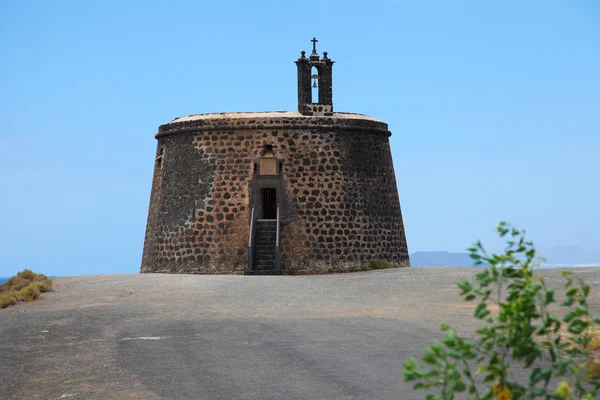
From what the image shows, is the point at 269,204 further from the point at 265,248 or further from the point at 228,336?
the point at 228,336

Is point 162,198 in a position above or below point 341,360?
above

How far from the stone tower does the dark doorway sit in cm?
3

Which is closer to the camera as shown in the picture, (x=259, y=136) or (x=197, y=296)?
(x=197, y=296)

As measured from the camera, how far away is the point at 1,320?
621 inches

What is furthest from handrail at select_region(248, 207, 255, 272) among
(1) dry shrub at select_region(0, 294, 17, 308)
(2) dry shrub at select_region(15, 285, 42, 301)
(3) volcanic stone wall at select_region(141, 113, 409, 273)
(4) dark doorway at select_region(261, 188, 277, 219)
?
(1) dry shrub at select_region(0, 294, 17, 308)

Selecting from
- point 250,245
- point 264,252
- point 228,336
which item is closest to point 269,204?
point 264,252

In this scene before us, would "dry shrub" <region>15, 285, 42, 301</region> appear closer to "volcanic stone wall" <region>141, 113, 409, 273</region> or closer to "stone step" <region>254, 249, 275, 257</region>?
"volcanic stone wall" <region>141, 113, 409, 273</region>

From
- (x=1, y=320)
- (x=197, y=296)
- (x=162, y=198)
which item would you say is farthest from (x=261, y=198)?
(x=1, y=320)

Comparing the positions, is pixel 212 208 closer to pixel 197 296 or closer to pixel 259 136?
pixel 259 136

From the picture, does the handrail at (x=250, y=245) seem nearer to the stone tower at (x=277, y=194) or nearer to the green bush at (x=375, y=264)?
the stone tower at (x=277, y=194)

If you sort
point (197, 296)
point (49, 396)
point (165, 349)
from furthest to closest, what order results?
1. point (197, 296)
2. point (165, 349)
3. point (49, 396)

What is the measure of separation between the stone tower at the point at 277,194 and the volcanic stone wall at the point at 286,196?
0.03 metres

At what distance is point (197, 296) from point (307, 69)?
448 inches

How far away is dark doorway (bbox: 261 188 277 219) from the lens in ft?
89.2
